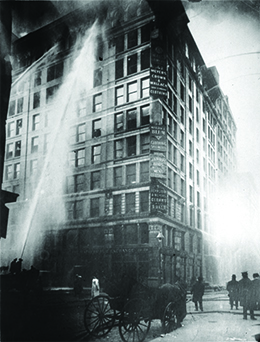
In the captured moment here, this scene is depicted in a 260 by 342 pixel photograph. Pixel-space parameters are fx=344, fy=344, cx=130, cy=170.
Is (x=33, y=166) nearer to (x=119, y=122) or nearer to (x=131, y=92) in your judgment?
(x=119, y=122)

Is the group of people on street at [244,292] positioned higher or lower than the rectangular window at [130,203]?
lower

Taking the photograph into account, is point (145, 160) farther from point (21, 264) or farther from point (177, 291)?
point (21, 264)

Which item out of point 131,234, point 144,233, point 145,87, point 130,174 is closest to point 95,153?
point 130,174

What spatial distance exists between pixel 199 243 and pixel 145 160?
6.84ft

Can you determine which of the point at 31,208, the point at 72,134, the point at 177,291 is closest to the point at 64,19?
the point at 72,134

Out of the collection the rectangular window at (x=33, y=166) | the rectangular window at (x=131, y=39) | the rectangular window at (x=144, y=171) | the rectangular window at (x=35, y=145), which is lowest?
the rectangular window at (x=144, y=171)

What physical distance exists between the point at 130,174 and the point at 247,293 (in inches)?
124

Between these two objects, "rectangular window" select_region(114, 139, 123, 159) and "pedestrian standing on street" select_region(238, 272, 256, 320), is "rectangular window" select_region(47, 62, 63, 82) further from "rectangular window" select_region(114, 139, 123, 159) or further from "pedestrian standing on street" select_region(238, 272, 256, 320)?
"pedestrian standing on street" select_region(238, 272, 256, 320)

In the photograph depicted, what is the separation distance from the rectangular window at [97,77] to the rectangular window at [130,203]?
2.49m

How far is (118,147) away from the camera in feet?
24.3

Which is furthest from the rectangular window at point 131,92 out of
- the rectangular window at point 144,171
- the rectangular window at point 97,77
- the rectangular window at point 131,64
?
the rectangular window at point 144,171

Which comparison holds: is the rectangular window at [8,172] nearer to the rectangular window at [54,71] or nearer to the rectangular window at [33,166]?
the rectangular window at [33,166]

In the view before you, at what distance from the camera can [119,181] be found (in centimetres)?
747

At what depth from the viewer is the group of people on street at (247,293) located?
6.14 m
